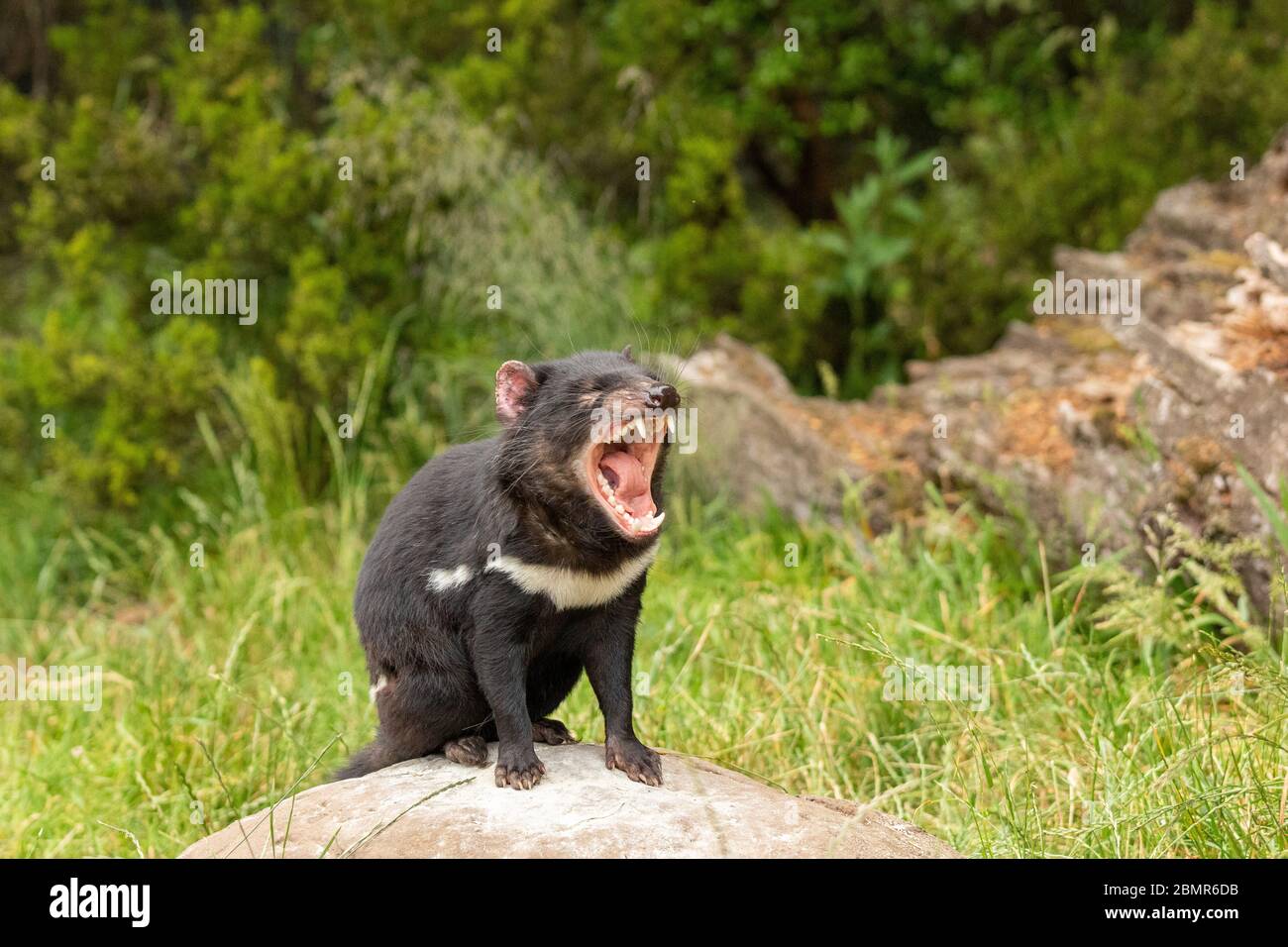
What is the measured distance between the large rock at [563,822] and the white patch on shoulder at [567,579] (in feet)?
1.20

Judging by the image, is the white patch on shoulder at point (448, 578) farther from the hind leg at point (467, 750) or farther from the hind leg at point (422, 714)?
the hind leg at point (467, 750)

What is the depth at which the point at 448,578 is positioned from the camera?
3.06 m

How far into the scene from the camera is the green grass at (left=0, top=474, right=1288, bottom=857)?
327 cm

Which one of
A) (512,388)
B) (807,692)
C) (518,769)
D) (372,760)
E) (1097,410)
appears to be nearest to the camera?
(518,769)

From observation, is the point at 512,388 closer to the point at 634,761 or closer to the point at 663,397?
the point at 663,397

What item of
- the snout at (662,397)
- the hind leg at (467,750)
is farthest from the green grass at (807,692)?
the snout at (662,397)

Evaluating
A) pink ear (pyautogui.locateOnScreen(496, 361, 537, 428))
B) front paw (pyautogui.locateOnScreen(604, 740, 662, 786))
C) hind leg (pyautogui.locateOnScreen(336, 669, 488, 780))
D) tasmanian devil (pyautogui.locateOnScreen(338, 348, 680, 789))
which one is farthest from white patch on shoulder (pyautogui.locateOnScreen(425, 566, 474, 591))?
front paw (pyautogui.locateOnScreen(604, 740, 662, 786))

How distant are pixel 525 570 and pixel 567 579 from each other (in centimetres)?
9

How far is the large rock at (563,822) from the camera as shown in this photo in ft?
8.66

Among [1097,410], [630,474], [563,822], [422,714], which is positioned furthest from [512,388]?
[1097,410]

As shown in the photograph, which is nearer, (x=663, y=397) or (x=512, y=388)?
(x=663, y=397)

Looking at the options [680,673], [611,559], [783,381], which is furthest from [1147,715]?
[783,381]

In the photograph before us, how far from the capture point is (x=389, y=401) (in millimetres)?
6750

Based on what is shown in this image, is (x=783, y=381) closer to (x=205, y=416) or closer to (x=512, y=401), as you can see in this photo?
(x=205, y=416)
